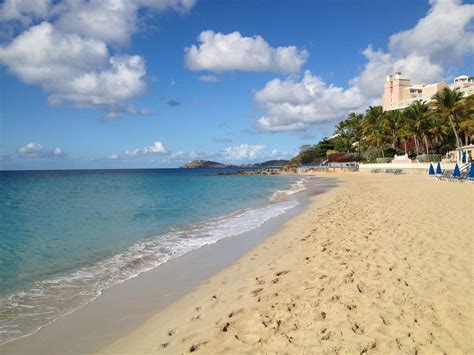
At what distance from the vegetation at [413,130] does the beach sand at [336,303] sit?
1598 inches

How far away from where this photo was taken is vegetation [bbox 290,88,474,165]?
42.6 m

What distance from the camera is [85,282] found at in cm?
720

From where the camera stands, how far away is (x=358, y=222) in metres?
11.1

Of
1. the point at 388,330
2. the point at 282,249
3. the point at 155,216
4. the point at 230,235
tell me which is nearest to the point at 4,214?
Result: the point at 155,216

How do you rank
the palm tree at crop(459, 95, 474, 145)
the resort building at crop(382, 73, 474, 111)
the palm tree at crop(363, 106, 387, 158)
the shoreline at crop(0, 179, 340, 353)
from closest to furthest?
the shoreline at crop(0, 179, 340, 353) < the palm tree at crop(459, 95, 474, 145) < the palm tree at crop(363, 106, 387, 158) < the resort building at crop(382, 73, 474, 111)

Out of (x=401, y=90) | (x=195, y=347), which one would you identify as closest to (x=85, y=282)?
→ (x=195, y=347)

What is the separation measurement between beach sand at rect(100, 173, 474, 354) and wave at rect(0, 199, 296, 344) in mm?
1657

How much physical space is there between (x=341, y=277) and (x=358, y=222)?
5729 millimetres

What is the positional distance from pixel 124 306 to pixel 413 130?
52.3 meters

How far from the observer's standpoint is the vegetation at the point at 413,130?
42.6 metres

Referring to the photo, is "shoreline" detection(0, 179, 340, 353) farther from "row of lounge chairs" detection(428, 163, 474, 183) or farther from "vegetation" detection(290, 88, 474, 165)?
"vegetation" detection(290, 88, 474, 165)

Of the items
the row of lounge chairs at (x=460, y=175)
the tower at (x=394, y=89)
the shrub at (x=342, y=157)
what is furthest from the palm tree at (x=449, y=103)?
the tower at (x=394, y=89)

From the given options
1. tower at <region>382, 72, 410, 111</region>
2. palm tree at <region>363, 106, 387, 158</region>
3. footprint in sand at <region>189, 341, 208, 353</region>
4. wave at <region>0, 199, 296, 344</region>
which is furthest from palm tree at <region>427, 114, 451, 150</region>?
footprint in sand at <region>189, 341, 208, 353</region>

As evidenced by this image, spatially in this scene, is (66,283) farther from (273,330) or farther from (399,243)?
(399,243)
